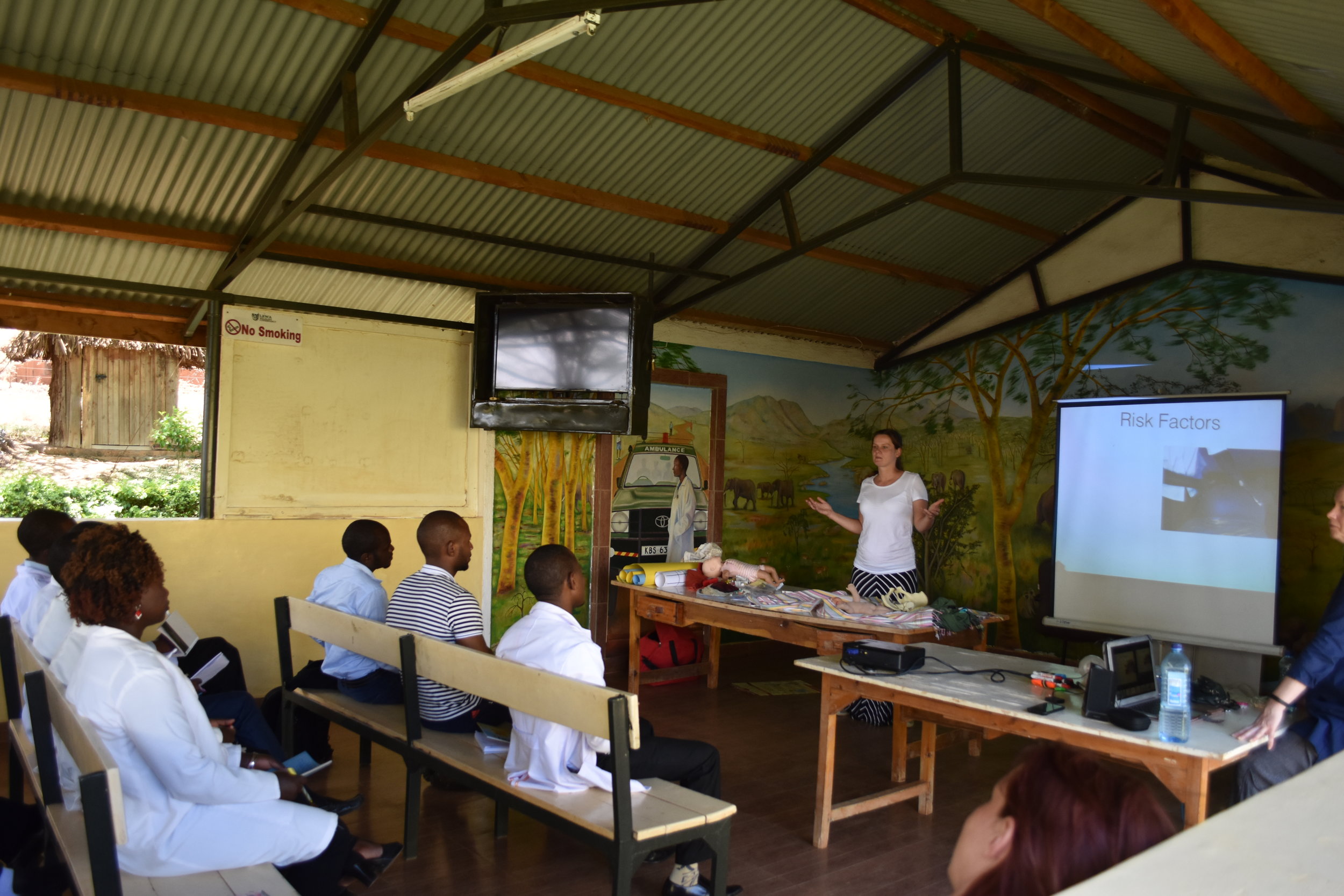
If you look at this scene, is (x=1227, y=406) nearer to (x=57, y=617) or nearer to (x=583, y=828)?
(x=583, y=828)

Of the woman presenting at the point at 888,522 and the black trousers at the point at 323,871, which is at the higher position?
the woman presenting at the point at 888,522

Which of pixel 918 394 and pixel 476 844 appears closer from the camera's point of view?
pixel 476 844

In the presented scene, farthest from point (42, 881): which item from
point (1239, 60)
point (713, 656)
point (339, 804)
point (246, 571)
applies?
point (1239, 60)

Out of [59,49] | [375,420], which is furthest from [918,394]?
[59,49]

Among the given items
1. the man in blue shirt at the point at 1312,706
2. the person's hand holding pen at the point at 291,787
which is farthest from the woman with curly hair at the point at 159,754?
the man in blue shirt at the point at 1312,706

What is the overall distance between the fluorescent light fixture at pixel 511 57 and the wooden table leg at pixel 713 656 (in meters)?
4.36

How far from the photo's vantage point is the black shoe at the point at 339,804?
145 inches

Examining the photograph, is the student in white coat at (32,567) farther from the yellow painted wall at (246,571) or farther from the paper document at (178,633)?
the yellow painted wall at (246,571)

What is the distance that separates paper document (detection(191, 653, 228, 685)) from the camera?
4.39 meters

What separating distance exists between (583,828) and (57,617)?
213 centimetres

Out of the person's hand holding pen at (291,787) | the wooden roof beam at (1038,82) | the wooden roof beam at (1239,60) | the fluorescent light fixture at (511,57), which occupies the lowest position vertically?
the person's hand holding pen at (291,787)

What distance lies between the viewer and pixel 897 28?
5.39 metres

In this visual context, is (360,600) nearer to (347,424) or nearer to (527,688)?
(527,688)

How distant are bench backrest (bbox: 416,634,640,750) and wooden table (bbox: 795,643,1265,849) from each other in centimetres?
121
